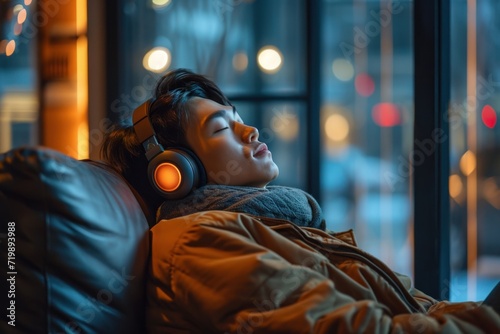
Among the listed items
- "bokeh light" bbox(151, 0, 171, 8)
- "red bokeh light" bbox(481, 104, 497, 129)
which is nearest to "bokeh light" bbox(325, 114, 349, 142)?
"red bokeh light" bbox(481, 104, 497, 129)

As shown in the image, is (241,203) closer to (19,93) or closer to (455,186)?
→ (455,186)

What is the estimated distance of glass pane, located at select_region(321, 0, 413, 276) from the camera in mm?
A: 2955

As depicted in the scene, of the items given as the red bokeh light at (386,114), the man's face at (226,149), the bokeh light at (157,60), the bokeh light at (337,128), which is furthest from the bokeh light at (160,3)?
the man's face at (226,149)

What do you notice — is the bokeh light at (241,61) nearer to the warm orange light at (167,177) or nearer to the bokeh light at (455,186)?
the bokeh light at (455,186)

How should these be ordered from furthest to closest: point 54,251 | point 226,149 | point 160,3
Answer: point 160,3 → point 226,149 → point 54,251

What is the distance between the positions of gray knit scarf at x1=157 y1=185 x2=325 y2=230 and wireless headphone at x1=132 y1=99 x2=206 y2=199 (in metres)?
0.02

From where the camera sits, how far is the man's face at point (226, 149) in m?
1.70

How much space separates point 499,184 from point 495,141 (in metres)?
0.16

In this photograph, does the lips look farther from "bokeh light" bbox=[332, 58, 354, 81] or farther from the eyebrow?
"bokeh light" bbox=[332, 58, 354, 81]

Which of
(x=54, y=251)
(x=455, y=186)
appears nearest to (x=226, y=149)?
(x=54, y=251)

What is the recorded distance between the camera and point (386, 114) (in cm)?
300

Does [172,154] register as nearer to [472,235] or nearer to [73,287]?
[73,287]

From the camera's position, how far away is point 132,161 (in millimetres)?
1659

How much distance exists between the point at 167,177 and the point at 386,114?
1.60 metres
